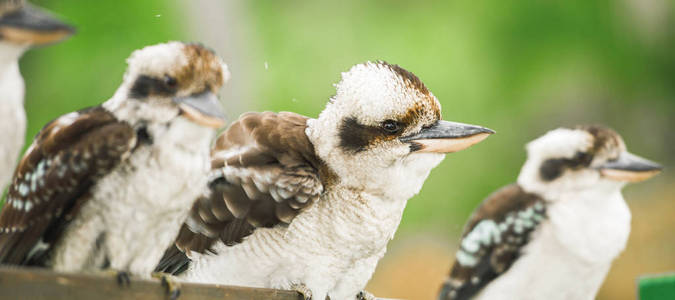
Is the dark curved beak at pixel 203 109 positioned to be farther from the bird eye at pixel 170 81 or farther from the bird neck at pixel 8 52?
the bird neck at pixel 8 52

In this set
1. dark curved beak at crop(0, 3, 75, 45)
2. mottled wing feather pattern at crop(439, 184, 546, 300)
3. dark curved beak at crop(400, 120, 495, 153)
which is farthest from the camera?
mottled wing feather pattern at crop(439, 184, 546, 300)

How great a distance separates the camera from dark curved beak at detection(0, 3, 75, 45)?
0.77m

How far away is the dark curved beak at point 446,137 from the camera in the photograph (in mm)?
1170

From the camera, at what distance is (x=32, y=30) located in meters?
0.77

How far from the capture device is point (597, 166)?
162cm

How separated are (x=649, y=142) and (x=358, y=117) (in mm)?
3690

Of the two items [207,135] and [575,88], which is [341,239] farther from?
[575,88]

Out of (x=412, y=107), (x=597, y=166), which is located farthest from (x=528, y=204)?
(x=412, y=107)

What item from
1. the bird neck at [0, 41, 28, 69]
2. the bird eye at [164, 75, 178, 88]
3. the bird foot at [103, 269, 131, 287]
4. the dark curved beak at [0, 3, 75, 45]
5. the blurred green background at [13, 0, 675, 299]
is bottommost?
the blurred green background at [13, 0, 675, 299]

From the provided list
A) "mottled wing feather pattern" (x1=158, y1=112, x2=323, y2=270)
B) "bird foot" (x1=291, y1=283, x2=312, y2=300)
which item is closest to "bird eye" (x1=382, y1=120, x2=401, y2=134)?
"mottled wing feather pattern" (x1=158, y1=112, x2=323, y2=270)

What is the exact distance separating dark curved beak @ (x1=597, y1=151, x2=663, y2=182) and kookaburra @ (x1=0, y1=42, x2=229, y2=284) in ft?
3.09

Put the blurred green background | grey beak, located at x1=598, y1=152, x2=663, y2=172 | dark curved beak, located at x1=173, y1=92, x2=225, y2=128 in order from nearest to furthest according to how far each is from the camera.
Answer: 1. dark curved beak, located at x1=173, y1=92, x2=225, y2=128
2. grey beak, located at x1=598, y1=152, x2=663, y2=172
3. the blurred green background

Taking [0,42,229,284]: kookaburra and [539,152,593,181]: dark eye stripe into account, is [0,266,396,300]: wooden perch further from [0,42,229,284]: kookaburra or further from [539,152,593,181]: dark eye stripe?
[539,152,593,181]: dark eye stripe

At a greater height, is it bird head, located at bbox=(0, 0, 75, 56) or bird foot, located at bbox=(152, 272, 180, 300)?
bird head, located at bbox=(0, 0, 75, 56)
